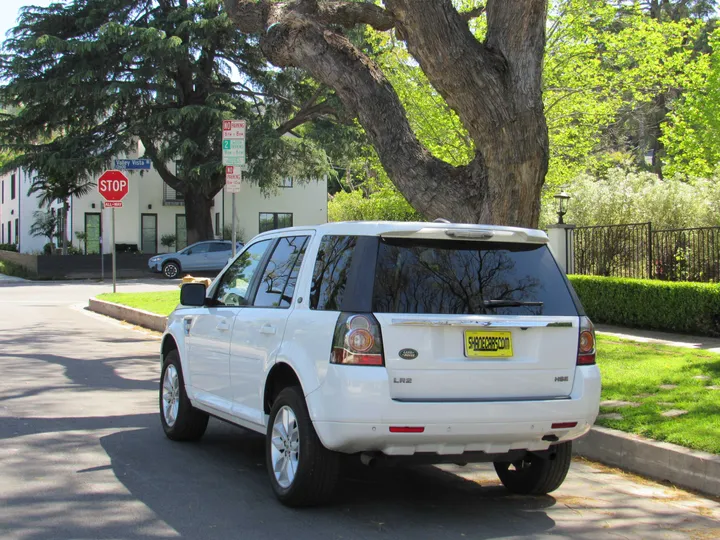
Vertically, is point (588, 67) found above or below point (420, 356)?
above

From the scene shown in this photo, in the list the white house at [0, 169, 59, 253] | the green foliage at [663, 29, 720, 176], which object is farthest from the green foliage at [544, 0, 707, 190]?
the white house at [0, 169, 59, 253]

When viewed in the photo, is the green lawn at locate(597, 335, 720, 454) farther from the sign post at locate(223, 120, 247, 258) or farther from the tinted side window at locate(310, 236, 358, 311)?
the sign post at locate(223, 120, 247, 258)

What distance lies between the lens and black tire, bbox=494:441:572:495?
5809 mm

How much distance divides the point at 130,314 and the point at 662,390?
12891 millimetres

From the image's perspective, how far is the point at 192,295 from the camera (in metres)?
6.95

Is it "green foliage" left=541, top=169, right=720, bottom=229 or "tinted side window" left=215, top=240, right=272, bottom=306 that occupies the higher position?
"green foliage" left=541, top=169, right=720, bottom=229

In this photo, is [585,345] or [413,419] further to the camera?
[585,345]

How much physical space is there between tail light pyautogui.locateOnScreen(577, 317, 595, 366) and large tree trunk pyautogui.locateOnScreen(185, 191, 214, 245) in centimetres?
3548

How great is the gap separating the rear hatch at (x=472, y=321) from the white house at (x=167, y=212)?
122 ft

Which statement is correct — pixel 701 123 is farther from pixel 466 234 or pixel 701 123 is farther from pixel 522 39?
pixel 466 234

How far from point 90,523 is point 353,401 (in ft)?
5.71

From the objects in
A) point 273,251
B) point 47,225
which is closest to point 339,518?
point 273,251

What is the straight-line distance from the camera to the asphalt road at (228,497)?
16.6ft

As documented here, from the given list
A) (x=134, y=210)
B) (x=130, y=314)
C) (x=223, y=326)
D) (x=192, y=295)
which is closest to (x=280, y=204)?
(x=134, y=210)
